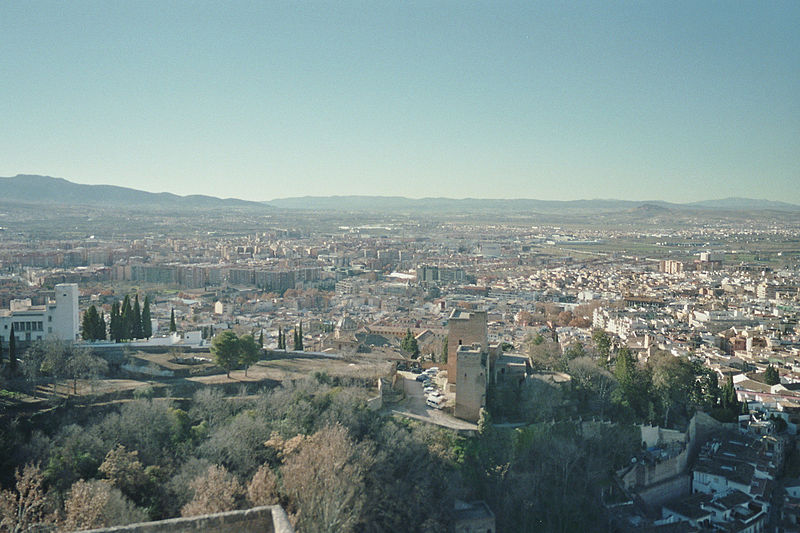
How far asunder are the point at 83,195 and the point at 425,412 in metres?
128

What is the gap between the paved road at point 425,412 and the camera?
14.8m

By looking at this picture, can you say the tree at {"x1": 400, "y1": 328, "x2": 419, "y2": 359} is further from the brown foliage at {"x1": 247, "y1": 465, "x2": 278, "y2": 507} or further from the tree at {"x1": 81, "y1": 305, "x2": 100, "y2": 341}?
the brown foliage at {"x1": 247, "y1": 465, "x2": 278, "y2": 507}

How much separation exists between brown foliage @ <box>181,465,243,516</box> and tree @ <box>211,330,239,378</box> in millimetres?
5625

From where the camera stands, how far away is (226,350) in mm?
16797

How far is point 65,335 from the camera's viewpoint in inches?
754

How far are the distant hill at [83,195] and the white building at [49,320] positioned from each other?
328 feet

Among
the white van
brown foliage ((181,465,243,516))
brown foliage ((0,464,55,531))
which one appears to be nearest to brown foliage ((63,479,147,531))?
brown foliage ((0,464,55,531))

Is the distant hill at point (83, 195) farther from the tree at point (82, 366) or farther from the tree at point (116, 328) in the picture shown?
the tree at point (82, 366)

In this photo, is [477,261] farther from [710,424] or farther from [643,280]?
[710,424]

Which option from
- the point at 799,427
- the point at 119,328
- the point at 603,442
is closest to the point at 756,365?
the point at 799,427

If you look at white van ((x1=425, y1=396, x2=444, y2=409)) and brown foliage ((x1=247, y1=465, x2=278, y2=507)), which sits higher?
brown foliage ((x1=247, y1=465, x2=278, y2=507))

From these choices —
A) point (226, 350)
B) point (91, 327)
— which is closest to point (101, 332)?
point (91, 327)

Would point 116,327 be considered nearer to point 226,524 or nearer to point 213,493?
point 213,493

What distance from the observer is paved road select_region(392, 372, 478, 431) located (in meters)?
14.8
